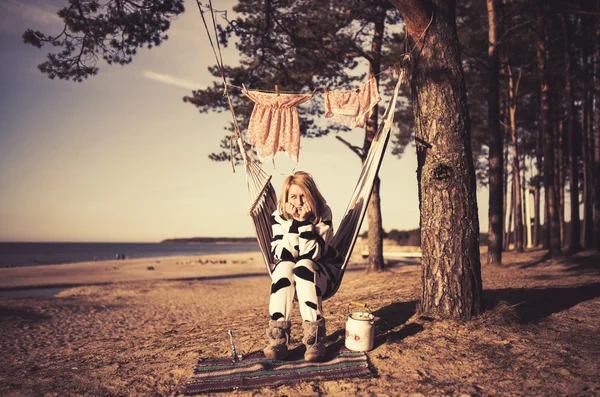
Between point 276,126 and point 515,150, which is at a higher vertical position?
point 515,150

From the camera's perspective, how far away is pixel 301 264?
2.43 meters

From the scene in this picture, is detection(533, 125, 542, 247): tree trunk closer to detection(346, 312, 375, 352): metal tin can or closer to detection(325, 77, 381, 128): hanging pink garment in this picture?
detection(325, 77, 381, 128): hanging pink garment

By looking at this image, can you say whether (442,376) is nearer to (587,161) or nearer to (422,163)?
(422,163)

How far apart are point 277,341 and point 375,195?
5.53 m

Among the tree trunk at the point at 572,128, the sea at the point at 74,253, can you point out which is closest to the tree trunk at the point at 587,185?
the tree trunk at the point at 572,128

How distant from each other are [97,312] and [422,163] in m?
6.39

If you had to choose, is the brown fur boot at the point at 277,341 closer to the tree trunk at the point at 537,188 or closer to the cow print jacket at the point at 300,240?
the cow print jacket at the point at 300,240

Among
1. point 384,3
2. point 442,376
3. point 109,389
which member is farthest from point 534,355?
point 384,3

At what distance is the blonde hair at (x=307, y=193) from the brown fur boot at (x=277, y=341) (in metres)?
0.67

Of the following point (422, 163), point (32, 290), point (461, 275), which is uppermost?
point (422, 163)

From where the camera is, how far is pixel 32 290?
450 inches

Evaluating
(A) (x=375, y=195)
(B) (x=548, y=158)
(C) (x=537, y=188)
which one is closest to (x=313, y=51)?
(A) (x=375, y=195)

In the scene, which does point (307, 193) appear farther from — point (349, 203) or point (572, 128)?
point (572, 128)

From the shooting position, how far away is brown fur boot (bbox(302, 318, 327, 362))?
2.37 m
